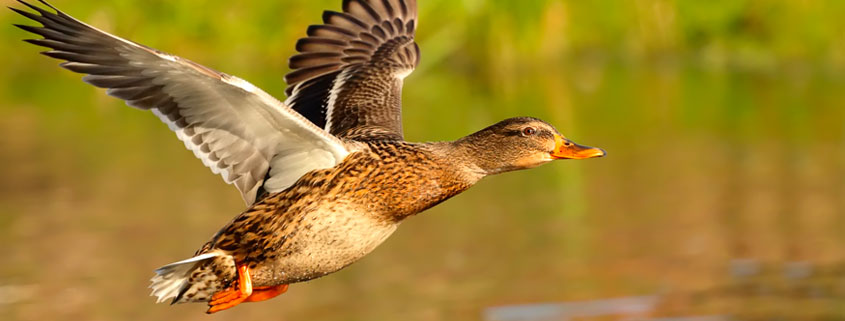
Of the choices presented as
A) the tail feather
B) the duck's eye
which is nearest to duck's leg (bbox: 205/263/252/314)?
the tail feather

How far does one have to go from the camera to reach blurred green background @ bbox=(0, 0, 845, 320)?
12766 millimetres

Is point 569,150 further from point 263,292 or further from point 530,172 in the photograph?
point 530,172

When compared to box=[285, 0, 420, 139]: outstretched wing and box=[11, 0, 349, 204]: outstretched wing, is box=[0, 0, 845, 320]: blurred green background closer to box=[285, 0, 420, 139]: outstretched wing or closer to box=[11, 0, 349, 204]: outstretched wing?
box=[285, 0, 420, 139]: outstretched wing

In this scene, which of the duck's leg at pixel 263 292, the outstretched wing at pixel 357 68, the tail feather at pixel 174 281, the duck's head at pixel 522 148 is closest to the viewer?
the duck's head at pixel 522 148

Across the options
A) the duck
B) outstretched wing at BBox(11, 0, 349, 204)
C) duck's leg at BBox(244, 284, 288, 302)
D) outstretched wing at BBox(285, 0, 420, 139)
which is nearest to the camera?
outstretched wing at BBox(11, 0, 349, 204)

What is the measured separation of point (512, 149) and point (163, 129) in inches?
498

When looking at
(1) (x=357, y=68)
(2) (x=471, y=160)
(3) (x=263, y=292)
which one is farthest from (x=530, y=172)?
(2) (x=471, y=160)

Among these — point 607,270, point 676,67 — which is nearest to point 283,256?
point 607,270

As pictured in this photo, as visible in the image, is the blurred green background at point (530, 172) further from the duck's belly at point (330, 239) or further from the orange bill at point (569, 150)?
the orange bill at point (569, 150)

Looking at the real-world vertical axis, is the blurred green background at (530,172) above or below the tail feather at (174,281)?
above

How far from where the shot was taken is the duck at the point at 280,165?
6008 millimetres

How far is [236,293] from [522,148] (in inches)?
54.8

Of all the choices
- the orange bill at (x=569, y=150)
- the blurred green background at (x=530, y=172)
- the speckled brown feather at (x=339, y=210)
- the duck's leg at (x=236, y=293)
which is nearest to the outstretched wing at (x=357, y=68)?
the speckled brown feather at (x=339, y=210)

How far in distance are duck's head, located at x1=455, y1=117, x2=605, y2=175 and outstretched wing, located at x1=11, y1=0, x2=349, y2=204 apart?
61 centimetres
